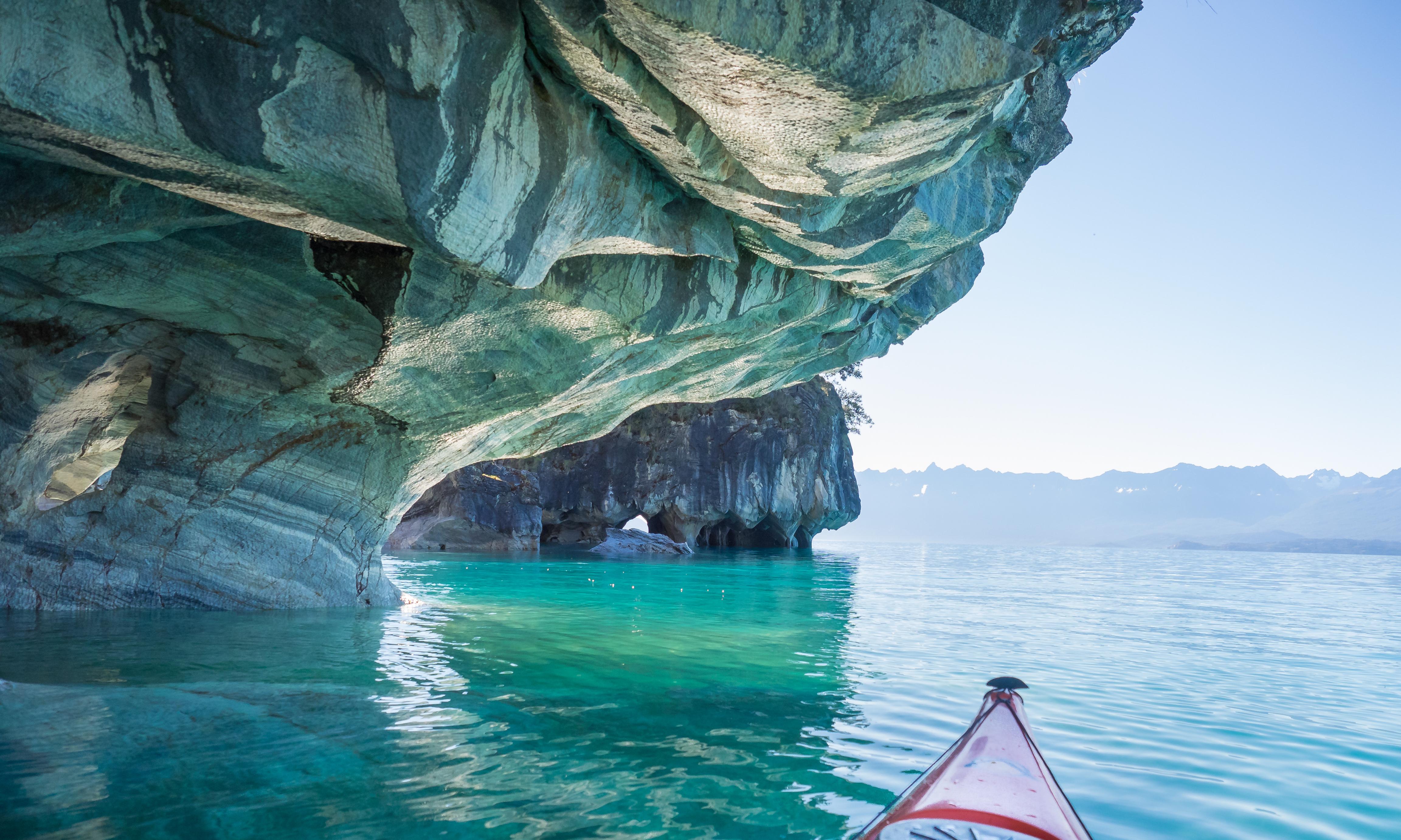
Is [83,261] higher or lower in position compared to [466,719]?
higher

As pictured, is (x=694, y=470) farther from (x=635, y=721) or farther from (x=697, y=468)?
(x=635, y=721)

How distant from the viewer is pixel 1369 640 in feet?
45.3

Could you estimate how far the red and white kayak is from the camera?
3.77 meters

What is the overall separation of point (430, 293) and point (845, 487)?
3926 cm

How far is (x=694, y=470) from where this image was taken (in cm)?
3925

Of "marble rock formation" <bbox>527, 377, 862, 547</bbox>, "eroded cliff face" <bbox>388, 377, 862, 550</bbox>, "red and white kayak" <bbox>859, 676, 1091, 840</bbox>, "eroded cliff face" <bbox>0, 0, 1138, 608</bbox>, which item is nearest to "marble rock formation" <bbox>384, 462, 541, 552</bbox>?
"eroded cliff face" <bbox>388, 377, 862, 550</bbox>

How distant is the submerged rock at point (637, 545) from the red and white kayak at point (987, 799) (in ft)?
97.4

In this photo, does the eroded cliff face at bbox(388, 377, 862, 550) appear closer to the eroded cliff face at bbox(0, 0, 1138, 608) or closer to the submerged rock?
the submerged rock

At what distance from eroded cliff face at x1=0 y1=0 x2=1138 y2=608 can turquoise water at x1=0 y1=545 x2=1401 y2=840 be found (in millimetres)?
1870

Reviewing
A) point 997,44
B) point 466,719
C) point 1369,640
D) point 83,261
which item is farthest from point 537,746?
point 1369,640

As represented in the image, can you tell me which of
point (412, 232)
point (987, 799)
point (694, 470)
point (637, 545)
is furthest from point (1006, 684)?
point (694, 470)

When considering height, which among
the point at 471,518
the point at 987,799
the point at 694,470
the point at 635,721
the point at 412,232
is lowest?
the point at 635,721

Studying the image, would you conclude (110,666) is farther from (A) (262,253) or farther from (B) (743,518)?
(B) (743,518)

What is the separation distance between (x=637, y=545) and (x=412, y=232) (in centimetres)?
3082
